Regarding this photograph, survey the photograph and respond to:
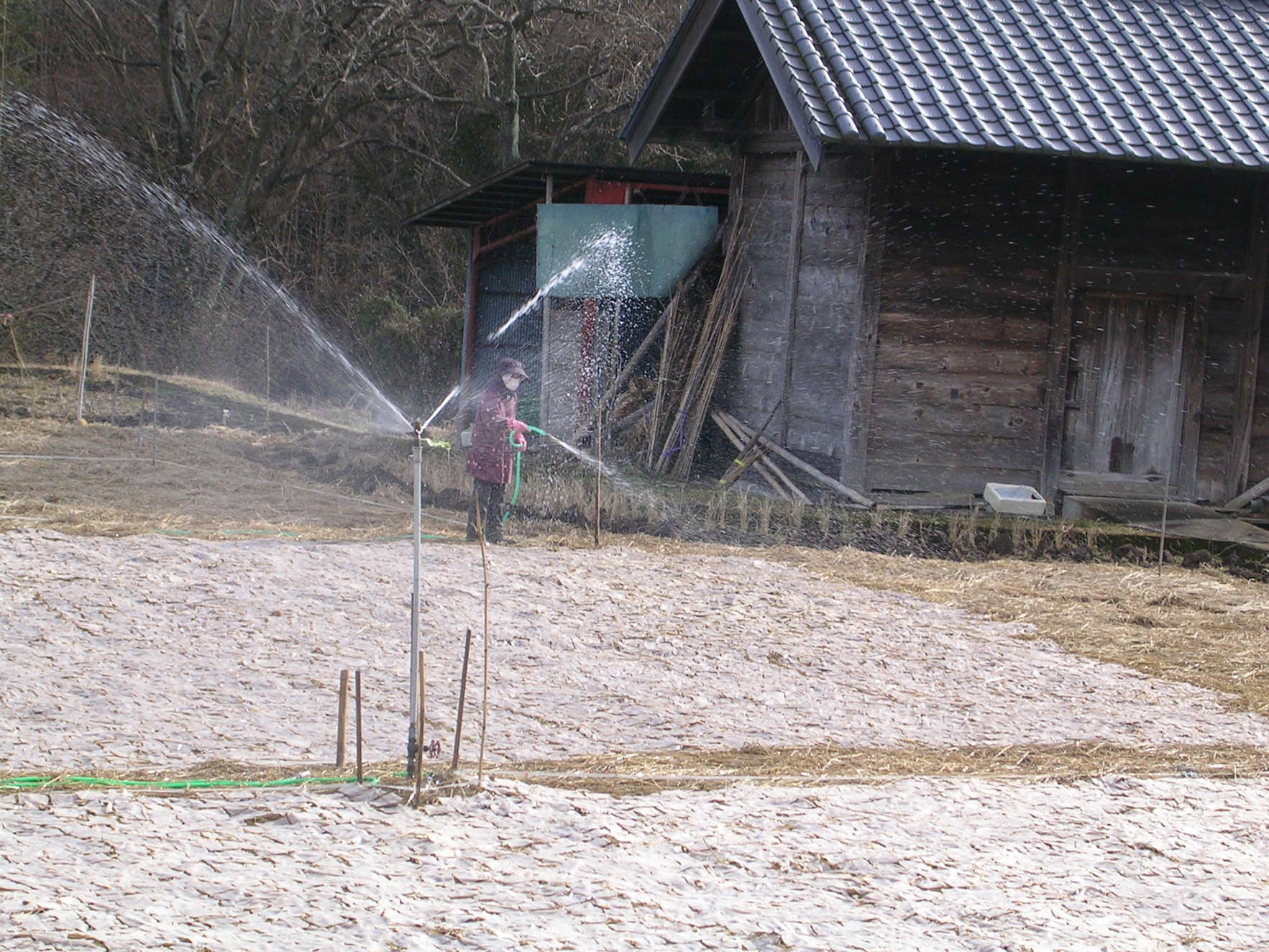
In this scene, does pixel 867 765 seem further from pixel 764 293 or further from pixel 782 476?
pixel 764 293

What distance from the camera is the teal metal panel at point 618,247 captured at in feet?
48.1

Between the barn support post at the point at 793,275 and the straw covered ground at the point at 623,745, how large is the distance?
314 centimetres

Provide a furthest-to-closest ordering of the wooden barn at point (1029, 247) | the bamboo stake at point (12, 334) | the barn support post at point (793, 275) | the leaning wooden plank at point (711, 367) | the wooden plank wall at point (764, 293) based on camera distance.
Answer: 1. the bamboo stake at point (12, 334)
2. the leaning wooden plank at point (711, 367)
3. the wooden plank wall at point (764, 293)
4. the barn support post at point (793, 275)
5. the wooden barn at point (1029, 247)

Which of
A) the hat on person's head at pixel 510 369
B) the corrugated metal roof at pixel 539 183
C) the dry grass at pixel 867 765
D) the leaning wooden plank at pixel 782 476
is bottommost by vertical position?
the dry grass at pixel 867 765

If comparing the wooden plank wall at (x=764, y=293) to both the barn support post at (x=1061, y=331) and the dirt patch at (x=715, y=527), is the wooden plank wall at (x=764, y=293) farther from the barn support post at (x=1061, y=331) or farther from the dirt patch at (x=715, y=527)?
the barn support post at (x=1061, y=331)

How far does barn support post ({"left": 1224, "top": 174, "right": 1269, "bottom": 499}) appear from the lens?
12.6m

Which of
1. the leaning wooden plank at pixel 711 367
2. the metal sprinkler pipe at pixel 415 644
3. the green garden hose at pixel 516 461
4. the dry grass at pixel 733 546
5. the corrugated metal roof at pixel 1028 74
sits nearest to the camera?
the metal sprinkler pipe at pixel 415 644

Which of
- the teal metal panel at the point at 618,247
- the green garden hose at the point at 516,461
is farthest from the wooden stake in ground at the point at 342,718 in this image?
the teal metal panel at the point at 618,247

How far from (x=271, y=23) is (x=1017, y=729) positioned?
783 inches

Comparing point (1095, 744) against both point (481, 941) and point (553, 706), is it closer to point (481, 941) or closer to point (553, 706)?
point (553, 706)

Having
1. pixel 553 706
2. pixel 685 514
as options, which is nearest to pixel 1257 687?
pixel 553 706

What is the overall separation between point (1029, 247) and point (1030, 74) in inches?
57.1

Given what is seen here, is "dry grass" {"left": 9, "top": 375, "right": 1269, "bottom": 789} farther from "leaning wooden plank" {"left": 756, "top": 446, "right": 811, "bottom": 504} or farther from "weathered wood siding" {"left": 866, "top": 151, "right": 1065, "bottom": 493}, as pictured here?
"weathered wood siding" {"left": 866, "top": 151, "right": 1065, "bottom": 493}

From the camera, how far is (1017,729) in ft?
20.5
